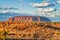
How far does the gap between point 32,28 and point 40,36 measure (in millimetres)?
489

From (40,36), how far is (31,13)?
110 cm

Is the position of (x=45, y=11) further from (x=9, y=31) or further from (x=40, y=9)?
(x=9, y=31)

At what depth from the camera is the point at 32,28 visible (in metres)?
17.5

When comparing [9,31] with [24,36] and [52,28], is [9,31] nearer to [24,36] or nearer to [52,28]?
[24,36]

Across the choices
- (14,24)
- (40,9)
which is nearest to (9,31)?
(14,24)

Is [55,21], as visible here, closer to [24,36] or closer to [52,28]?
[52,28]

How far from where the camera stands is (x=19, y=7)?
58.3 ft

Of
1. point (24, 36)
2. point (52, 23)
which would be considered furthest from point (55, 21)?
point (24, 36)

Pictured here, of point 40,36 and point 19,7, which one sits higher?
point 19,7

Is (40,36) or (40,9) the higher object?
(40,9)

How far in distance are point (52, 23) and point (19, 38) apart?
4.93ft

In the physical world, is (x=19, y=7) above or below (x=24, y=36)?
above

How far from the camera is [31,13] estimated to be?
17750mm

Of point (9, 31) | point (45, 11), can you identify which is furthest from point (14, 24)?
point (45, 11)
